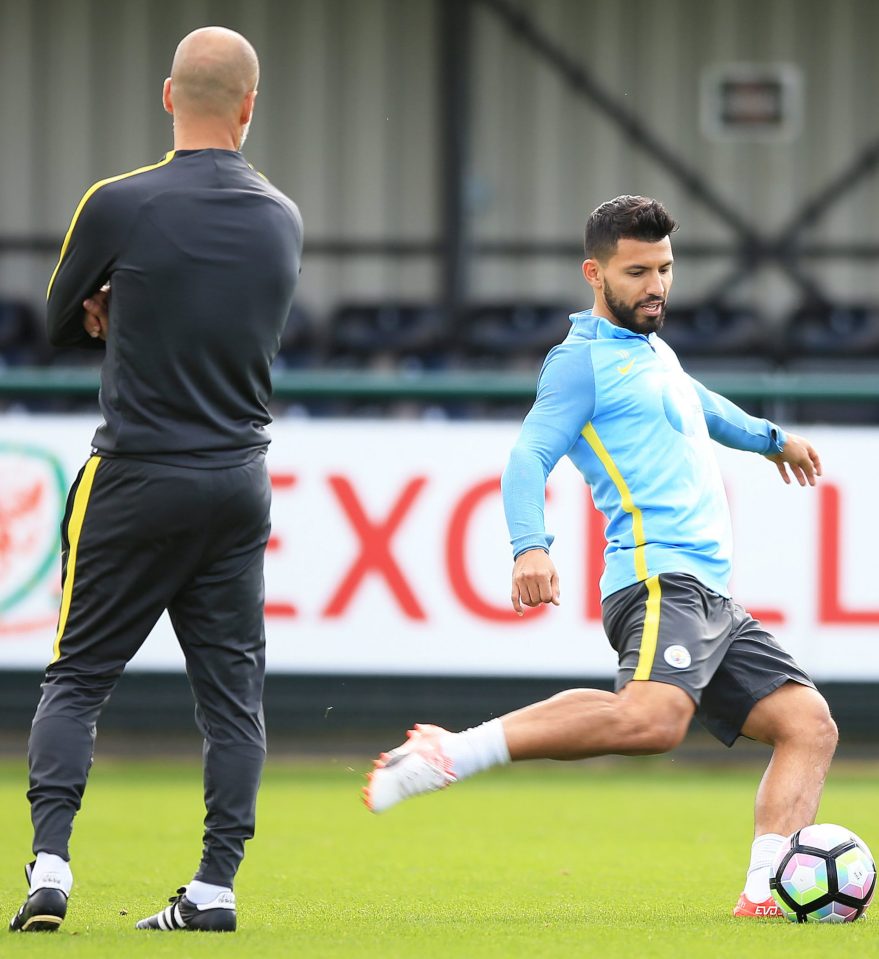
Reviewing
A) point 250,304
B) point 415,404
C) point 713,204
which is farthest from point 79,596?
point 713,204

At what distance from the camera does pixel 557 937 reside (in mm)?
3951

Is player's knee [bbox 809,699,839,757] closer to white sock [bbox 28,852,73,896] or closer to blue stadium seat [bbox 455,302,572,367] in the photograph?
white sock [bbox 28,852,73,896]

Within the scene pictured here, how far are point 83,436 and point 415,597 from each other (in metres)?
1.71

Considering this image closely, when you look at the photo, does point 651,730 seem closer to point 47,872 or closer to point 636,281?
point 636,281

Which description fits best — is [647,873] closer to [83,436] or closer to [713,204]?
[83,436]

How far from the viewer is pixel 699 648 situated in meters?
4.20

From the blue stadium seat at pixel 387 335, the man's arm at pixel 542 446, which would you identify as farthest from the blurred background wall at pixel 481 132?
the man's arm at pixel 542 446

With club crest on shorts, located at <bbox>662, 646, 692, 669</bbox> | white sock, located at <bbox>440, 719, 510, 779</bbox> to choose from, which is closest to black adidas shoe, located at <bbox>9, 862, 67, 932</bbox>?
white sock, located at <bbox>440, 719, 510, 779</bbox>

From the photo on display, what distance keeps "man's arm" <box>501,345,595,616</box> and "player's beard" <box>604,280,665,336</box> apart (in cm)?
13

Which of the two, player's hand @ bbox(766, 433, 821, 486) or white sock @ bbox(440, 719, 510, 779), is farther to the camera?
player's hand @ bbox(766, 433, 821, 486)

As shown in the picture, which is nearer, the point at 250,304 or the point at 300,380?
the point at 250,304

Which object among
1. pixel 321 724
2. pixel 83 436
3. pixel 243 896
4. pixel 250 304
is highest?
pixel 250 304

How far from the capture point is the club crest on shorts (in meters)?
4.15

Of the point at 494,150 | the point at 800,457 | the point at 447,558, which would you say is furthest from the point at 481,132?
the point at 800,457
